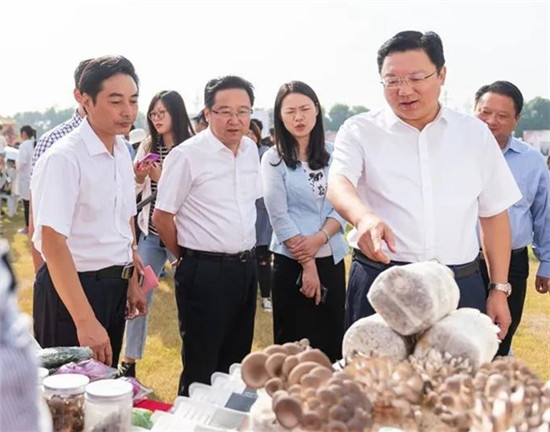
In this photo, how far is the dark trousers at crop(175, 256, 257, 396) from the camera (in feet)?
8.63

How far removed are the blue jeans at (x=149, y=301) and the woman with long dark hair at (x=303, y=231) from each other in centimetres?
82

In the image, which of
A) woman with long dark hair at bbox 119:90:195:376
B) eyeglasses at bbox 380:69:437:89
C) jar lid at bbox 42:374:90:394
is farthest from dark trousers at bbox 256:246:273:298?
jar lid at bbox 42:374:90:394

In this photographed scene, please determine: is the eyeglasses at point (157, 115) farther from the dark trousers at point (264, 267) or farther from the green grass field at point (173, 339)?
the dark trousers at point (264, 267)

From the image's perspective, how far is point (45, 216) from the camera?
1.91 m

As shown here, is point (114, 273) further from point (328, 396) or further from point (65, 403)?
point (328, 396)

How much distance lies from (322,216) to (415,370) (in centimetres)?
205

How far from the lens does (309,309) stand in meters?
3.04

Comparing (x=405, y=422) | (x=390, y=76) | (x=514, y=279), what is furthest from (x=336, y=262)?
(x=405, y=422)

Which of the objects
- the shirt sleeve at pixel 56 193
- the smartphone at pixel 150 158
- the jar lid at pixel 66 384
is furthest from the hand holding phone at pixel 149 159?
the jar lid at pixel 66 384

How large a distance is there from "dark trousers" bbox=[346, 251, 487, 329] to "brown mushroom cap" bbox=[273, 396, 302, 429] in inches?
43.5

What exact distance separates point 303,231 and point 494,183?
3.61 feet

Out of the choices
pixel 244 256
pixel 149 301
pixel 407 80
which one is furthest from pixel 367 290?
pixel 149 301

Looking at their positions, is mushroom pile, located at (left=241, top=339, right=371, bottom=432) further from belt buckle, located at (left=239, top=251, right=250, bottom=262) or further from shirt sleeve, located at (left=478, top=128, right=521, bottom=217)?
belt buckle, located at (left=239, top=251, right=250, bottom=262)

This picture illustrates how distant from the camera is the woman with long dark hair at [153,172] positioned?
348cm
